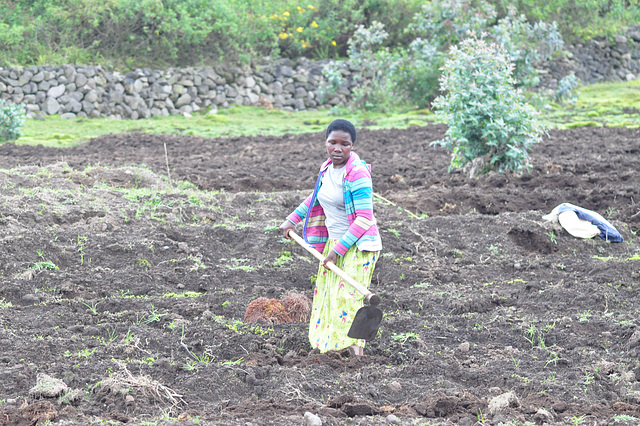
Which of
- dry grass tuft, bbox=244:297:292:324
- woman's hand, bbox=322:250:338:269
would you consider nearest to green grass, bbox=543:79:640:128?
dry grass tuft, bbox=244:297:292:324

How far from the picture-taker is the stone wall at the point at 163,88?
18.4 m

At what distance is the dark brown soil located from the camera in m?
3.97

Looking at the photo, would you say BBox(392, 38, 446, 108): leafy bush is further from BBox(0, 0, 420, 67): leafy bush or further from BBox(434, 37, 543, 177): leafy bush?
BBox(434, 37, 543, 177): leafy bush

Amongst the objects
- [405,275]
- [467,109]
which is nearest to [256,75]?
[467,109]

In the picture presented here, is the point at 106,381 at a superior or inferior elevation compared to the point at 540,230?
superior

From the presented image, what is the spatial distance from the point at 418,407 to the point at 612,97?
20.9m

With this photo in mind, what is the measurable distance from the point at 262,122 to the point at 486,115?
369 inches

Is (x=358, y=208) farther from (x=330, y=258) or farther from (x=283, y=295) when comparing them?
(x=283, y=295)

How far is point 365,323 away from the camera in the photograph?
14.8 ft

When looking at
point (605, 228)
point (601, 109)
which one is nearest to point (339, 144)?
point (605, 228)

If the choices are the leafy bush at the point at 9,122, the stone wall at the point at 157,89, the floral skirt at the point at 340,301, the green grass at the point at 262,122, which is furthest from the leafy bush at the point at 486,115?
the stone wall at the point at 157,89

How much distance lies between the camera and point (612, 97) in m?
22.5

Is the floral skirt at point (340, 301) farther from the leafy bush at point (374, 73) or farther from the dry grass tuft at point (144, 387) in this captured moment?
the leafy bush at point (374, 73)

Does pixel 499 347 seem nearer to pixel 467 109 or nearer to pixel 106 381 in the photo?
pixel 106 381
